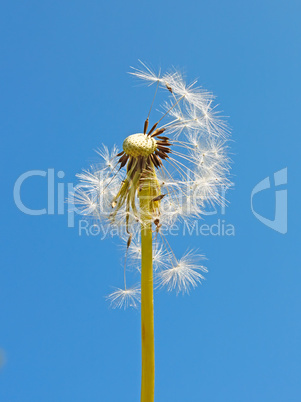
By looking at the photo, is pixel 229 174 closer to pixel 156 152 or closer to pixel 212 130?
pixel 212 130

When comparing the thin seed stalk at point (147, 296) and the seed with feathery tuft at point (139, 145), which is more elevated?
the seed with feathery tuft at point (139, 145)

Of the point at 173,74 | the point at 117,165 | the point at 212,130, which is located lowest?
the point at 117,165

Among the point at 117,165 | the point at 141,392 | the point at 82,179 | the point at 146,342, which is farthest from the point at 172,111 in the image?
the point at 141,392

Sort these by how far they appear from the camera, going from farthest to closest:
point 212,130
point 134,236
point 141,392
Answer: point 212,130, point 134,236, point 141,392

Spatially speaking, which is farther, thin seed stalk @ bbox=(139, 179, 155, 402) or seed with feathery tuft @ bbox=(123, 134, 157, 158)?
seed with feathery tuft @ bbox=(123, 134, 157, 158)

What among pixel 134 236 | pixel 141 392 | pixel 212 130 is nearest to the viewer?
pixel 141 392

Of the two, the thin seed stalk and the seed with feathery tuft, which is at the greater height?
the seed with feathery tuft

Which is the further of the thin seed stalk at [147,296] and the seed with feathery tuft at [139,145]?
the seed with feathery tuft at [139,145]

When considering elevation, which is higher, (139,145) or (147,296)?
(139,145)
